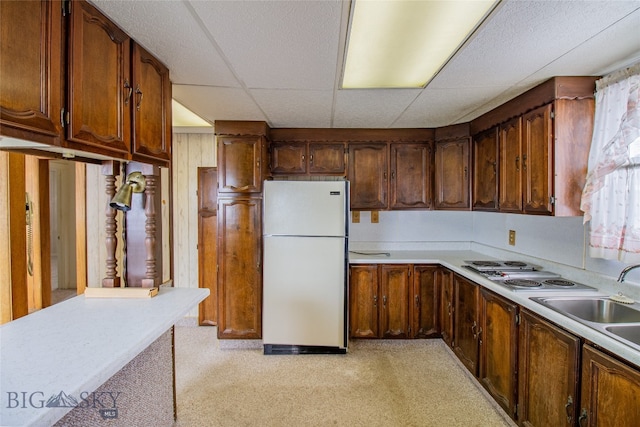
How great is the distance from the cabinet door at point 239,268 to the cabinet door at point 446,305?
1778mm

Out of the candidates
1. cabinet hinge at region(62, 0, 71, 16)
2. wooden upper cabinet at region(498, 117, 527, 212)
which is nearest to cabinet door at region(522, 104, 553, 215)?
wooden upper cabinet at region(498, 117, 527, 212)

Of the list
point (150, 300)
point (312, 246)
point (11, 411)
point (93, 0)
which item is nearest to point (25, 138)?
point (93, 0)

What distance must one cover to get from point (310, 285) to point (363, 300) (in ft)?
1.93

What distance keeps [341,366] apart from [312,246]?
3.56ft

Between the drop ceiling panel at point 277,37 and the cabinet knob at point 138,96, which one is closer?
the drop ceiling panel at point 277,37

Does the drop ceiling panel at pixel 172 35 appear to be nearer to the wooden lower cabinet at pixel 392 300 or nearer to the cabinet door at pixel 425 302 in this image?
the wooden lower cabinet at pixel 392 300

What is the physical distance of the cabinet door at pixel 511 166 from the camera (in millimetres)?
2199

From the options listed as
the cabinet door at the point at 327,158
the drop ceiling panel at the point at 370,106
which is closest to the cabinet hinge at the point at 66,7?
the drop ceiling panel at the point at 370,106

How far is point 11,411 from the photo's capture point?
0.72 meters

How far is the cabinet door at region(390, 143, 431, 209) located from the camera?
3207 millimetres

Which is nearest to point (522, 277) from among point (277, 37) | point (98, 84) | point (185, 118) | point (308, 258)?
point (308, 258)

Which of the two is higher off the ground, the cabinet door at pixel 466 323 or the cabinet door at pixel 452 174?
the cabinet door at pixel 452 174

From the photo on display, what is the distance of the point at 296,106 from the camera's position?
244 cm

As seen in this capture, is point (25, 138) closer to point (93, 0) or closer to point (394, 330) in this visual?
point (93, 0)
